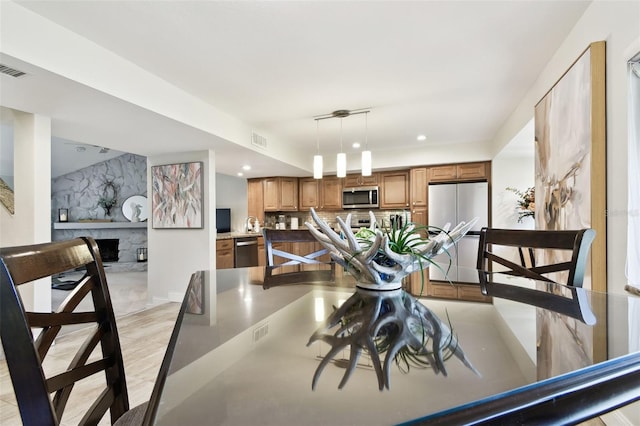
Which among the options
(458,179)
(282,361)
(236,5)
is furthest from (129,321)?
(458,179)

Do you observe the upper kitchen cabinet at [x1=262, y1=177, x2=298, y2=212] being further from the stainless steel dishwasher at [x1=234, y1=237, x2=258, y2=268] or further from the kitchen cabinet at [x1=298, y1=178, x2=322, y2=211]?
the stainless steel dishwasher at [x1=234, y1=237, x2=258, y2=268]

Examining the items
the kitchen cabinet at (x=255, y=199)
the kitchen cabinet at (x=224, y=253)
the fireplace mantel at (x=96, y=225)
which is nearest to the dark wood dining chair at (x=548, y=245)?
the kitchen cabinet at (x=224, y=253)

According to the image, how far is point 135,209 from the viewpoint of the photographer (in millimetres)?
7801

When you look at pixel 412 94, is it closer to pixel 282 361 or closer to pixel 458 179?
pixel 458 179

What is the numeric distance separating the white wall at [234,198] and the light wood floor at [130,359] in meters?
3.09

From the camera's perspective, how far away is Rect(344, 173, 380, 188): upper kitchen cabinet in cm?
573

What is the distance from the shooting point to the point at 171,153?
13.1 ft

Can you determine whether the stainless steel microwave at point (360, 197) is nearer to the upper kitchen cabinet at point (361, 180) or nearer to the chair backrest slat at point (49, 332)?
the upper kitchen cabinet at point (361, 180)

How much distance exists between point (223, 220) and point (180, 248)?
246 cm

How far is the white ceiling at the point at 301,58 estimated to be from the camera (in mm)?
1784

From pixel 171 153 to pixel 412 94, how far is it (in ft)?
10.2

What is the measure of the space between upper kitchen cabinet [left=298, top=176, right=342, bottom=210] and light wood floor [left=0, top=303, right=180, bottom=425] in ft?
10.7

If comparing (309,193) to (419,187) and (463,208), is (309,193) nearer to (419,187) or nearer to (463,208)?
(419,187)

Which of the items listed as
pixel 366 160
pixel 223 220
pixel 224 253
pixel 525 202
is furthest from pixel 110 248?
pixel 525 202
